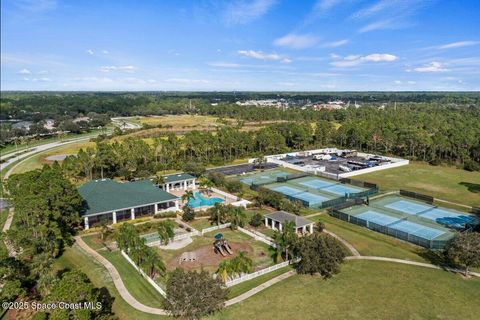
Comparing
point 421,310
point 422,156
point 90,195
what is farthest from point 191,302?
point 422,156

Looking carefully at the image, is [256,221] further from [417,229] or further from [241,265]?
[417,229]

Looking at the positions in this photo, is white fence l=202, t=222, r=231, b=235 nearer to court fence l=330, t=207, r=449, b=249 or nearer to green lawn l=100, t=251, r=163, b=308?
green lawn l=100, t=251, r=163, b=308

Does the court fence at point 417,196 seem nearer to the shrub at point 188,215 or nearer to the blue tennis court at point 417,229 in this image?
the blue tennis court at point 417,229

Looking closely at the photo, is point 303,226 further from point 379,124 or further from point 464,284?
point 379,124

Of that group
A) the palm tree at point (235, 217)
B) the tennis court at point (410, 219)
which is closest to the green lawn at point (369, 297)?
the tennis court at point (410, 219)

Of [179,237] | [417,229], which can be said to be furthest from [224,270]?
[417,229]

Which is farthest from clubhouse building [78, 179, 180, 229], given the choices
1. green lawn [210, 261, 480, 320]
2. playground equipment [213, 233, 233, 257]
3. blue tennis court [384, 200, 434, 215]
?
blue tennis court [384, 200, 434, 215]
